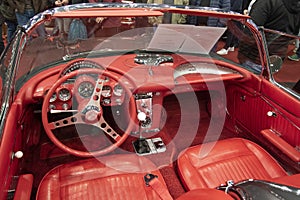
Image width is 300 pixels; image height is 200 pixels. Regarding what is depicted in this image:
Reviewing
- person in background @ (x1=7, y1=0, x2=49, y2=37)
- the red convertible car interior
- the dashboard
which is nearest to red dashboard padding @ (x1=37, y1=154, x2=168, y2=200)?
the red convertible car interior

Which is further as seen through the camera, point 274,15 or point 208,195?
point 274,15

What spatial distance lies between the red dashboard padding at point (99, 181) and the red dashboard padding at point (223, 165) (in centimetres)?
20

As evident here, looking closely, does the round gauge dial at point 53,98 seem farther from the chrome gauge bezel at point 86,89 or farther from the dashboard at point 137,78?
the chrome gauge bezel at point 86,89

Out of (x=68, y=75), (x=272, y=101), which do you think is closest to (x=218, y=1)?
(x=272, y=101)

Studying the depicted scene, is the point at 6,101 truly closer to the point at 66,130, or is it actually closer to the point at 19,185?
the point at 19,185

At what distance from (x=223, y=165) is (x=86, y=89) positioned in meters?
0.94

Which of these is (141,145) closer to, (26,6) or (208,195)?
(208,195)

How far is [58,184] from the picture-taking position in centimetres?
150

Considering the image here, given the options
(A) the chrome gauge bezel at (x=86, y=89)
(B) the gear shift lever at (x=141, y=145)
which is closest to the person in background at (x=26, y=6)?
(B) the gear shift lever at (x=141, y=145)

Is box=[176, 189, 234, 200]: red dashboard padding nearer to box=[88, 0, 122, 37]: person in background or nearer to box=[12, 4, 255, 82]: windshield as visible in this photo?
box=[12, 4, 255, 82]: windshield

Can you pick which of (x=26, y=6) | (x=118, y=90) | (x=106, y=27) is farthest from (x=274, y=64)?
(x=26, y=6)

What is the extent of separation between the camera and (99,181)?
5.00 feet

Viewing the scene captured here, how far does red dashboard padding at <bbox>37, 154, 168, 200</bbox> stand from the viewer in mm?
1450

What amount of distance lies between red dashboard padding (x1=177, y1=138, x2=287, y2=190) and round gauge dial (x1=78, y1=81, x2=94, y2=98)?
2.30ft
